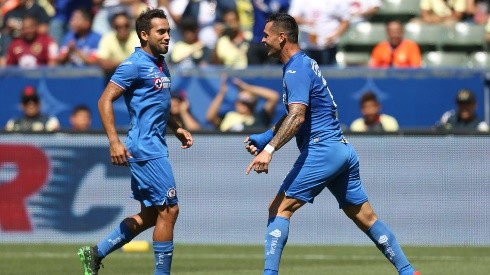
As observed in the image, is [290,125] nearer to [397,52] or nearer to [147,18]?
[147,18]

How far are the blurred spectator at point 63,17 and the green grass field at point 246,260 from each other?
5987 millimetres

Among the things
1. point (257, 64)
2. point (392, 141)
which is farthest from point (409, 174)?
point (257, 64)

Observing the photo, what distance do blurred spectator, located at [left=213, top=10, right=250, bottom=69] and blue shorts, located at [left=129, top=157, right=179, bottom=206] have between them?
8331 millimetres

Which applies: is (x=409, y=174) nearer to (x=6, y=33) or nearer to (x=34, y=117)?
(x=34, y=117)

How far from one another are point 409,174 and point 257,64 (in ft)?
12.0

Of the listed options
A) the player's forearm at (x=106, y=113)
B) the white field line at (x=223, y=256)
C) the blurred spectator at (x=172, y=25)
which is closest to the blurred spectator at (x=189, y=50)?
the blurred spectator at (x=172, y=25)

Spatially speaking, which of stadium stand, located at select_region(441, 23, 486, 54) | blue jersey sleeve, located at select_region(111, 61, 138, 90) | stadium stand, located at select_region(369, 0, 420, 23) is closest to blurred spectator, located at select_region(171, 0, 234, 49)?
stadium stand, located at select_region(369, 0, 420, 23)

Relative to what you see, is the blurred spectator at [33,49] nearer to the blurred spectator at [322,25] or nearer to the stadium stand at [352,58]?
the blurred spectator at [322,25]

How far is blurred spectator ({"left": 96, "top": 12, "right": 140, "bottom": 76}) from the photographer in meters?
17.8

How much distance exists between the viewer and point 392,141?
15281mm

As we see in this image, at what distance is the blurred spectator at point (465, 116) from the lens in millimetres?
15656

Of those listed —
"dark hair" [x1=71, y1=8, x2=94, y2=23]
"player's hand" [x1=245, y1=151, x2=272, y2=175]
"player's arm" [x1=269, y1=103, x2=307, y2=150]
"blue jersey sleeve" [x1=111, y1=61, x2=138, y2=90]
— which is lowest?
"dark hair" [x1=71, y1=8, x2=94, y2=23]

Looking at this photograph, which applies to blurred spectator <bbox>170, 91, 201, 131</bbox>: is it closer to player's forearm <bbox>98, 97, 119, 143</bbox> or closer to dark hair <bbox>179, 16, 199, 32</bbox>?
dark hair <bbox>179, 16, 199, 32</bbox>

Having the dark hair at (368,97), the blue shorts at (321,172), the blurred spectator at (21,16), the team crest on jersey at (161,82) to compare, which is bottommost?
the dark hair at (368,97)
